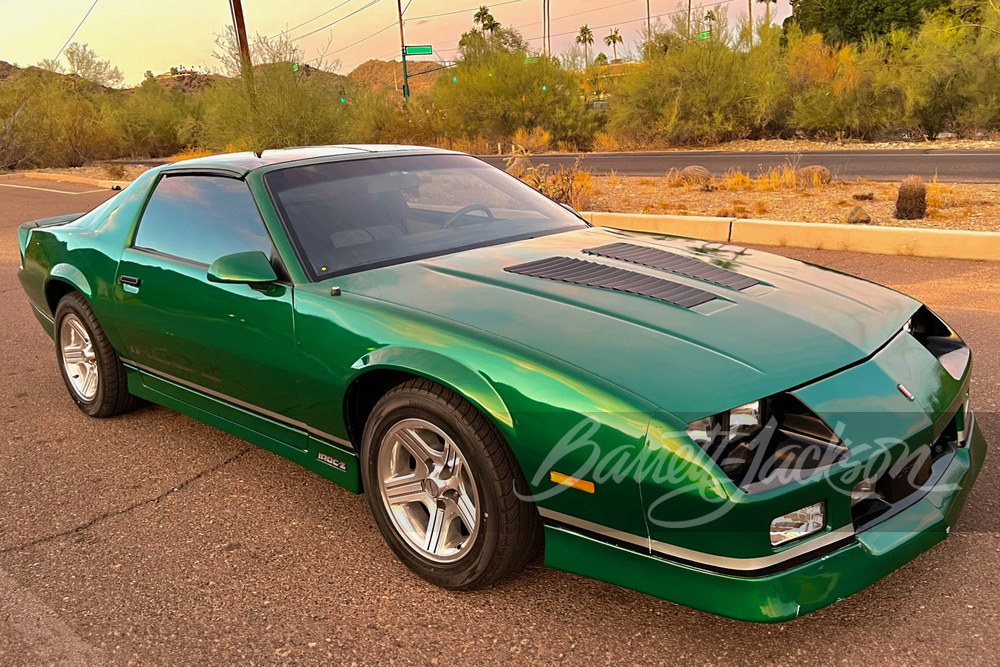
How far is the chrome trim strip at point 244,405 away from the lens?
122 inches

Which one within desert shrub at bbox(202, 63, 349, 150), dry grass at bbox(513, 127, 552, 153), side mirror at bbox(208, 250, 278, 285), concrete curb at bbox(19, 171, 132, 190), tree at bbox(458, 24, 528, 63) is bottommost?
side mirror at bbox(208, 250, 278, 285)

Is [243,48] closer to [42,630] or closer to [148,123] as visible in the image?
[148,123]

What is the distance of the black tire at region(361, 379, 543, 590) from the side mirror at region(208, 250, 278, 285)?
75 cm

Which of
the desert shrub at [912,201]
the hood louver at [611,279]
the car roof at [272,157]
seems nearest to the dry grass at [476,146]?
the desert shrub at [912,201]

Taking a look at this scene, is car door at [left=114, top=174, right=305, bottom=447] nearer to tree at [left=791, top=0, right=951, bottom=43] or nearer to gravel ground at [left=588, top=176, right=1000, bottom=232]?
gravel ground at [left=588, top=176, right=1000, bottom=232]

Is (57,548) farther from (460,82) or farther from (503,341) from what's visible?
(460,82)

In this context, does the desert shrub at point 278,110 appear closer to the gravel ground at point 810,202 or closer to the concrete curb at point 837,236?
the gravel ground at point 810,202

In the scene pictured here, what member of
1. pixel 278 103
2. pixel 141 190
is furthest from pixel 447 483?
pixel 278 103

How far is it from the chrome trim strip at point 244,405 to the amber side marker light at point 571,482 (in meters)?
0.96

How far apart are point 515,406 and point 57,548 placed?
211 centimetres

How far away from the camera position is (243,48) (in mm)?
24719

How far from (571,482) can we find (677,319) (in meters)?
0.67

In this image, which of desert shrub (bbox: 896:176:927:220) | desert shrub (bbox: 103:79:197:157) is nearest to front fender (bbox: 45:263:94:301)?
desert shrub (bbox: 896:176:927:220)

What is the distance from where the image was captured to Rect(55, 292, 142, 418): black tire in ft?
14.5
